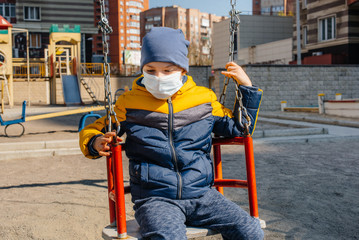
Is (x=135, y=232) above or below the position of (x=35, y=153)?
above

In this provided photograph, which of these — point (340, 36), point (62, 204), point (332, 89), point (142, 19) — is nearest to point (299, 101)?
point (332, 89)

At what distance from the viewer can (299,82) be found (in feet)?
64.2

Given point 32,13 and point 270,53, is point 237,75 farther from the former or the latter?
point 32,13

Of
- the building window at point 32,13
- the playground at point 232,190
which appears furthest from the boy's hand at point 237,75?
the building window at point 32,13

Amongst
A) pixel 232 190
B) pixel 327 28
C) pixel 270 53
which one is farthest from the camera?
pixel 270 53

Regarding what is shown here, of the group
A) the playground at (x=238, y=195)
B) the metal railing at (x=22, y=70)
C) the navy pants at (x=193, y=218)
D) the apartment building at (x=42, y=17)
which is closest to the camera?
the navy pants at (x=193, y=218)

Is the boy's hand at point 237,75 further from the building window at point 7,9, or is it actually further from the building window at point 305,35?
the building window at point 7,9

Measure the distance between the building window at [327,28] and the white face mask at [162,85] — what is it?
23446 mm

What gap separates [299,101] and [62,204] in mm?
17011

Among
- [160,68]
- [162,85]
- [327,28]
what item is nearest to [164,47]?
[160,68]

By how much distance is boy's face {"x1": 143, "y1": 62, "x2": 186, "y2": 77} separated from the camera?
2521 mm

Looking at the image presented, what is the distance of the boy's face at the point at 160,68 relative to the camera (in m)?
2.52

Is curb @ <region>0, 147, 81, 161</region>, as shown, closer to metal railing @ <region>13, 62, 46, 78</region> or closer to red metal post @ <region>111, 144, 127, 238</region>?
red metal post @ <region>111, 144, 127, 238</region>

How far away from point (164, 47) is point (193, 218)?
1031 mm
